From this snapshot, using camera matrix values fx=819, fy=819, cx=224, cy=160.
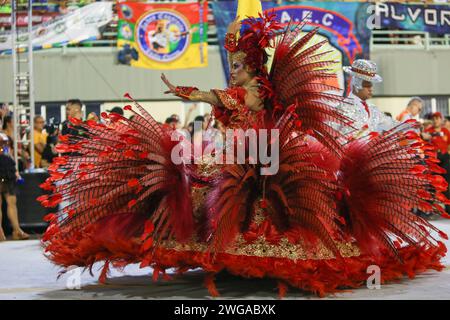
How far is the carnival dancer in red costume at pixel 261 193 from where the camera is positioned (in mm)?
3951

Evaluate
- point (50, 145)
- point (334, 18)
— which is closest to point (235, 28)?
point (50, 145)

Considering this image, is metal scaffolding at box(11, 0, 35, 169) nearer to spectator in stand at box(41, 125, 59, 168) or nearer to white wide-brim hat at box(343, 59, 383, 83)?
spectator in stand at box(41, 125, 59, 168)

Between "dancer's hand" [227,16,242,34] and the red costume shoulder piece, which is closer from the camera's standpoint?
the red costume shoulder piece

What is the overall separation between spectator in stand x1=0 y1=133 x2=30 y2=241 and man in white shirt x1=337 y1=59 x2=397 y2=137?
3511 mm

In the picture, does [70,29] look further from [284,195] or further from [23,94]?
[284,195]

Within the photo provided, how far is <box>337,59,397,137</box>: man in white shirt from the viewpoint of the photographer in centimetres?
539

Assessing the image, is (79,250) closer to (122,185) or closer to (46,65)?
(122,185)

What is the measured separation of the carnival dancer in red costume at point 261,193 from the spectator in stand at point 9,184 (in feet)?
11.7

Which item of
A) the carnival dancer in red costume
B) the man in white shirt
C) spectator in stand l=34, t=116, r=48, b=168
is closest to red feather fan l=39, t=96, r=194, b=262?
the carnival dancer in red costume

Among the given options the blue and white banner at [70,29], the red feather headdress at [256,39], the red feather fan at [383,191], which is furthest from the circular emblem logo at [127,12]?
the red feather fan at [383,191]

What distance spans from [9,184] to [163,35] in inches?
177

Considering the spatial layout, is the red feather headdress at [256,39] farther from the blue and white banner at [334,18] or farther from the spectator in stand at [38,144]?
the blue and white banner at [334,18]

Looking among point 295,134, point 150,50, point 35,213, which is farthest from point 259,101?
point 150,50

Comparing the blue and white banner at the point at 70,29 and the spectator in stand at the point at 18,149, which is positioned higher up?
the blue and white banner at the point at 70,29
